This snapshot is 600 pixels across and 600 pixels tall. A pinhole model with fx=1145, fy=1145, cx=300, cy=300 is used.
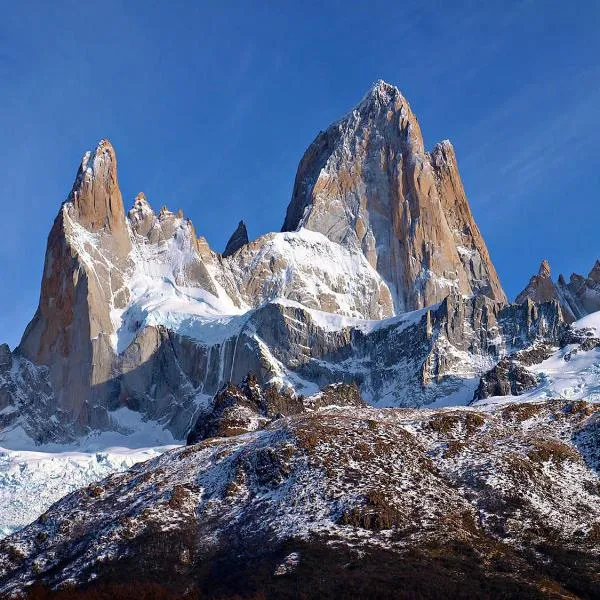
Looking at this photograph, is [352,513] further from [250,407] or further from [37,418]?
[37,418]

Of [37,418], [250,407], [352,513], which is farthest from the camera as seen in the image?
[37,418]

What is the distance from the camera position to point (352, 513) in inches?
3007

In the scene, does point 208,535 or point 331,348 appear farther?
point 331,348

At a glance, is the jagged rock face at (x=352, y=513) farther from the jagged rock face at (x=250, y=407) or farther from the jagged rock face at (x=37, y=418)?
the jagged rock face at (x=37, y=418)

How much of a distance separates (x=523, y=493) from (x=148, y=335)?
411ft

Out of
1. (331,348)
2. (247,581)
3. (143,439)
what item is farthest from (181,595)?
(331,348)

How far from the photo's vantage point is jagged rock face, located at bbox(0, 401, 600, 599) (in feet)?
227

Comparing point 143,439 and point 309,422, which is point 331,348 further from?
point 309,422

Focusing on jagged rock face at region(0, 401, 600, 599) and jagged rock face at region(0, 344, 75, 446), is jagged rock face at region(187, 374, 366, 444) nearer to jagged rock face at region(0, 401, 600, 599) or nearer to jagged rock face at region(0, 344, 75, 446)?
jagged rock face at region(0, 401, 600, 599)

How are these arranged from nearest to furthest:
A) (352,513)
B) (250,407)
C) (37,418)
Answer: (352,513) < (250,407) < (37,418)

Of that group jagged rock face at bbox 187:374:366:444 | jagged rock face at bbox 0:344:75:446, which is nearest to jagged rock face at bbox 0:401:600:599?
jagged rock face at bbox 187:374:366:444

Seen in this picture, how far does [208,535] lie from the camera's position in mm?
78875

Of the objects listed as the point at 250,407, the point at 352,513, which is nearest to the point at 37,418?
the point at 250,407

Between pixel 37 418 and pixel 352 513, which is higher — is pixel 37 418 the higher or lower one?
the higher one
